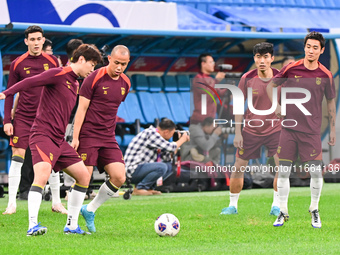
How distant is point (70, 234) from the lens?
725 cm

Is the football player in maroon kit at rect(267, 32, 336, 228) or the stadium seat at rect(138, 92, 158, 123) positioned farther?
the stadium seat at rect(138, 92, 158, 123)

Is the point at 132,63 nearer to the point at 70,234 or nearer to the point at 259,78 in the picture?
the point at 259,78

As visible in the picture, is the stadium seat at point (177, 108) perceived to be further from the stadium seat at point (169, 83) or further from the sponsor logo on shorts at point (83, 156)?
the sponsor logo on shorts at point (83, 156)

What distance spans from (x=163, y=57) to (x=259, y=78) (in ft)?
26.6

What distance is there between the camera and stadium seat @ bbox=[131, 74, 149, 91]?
1708 centimetres

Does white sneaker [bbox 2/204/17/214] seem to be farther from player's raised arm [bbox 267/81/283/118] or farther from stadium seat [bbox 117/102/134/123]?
stadium seat [bbox 117/102/134/123]

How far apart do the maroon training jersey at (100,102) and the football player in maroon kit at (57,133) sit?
0.23 metres

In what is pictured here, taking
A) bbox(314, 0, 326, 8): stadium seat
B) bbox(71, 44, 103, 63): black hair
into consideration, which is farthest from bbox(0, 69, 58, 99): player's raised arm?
bbox(314, 0, 326, 8): stadium seat

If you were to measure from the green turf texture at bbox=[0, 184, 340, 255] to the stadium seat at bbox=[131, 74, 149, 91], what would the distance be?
19.4ft

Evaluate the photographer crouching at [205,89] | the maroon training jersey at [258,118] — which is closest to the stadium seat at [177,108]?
the photographer crouching at [205,89]

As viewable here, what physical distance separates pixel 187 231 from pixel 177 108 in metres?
9.54

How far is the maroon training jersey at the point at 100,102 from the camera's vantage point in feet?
24.8

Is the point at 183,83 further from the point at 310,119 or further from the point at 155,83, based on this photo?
the point at 310,119

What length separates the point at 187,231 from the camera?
25.5ft
